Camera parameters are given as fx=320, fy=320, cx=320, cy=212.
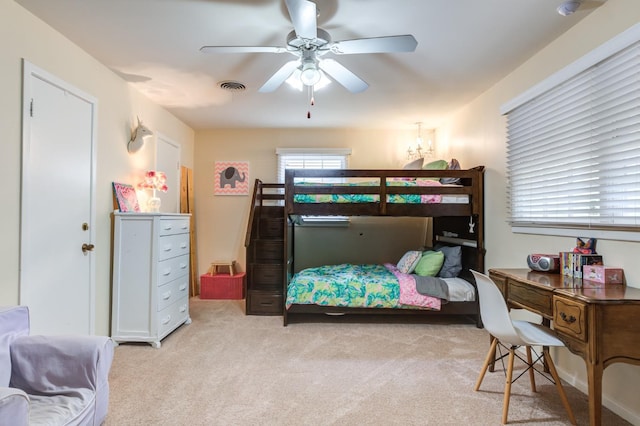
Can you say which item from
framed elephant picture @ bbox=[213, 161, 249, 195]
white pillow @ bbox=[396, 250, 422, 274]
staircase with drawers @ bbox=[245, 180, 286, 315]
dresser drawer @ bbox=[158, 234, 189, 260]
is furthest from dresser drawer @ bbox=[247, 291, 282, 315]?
framed elephant picture @ bbox=[213, 161, 249, 195]

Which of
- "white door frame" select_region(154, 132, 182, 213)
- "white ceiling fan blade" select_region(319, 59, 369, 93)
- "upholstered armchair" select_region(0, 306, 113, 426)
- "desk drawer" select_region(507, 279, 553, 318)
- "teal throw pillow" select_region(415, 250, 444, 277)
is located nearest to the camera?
"upholstered armchair" select_region(0, 306, 113, 426)

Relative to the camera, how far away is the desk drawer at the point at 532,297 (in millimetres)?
1721

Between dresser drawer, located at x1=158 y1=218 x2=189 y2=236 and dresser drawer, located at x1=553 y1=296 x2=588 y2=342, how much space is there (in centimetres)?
295

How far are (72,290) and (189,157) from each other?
267cm

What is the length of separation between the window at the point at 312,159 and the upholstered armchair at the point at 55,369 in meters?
3.39

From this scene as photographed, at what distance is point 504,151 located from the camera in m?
3.01

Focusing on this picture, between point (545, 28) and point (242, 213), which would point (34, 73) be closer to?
point (242, 213)

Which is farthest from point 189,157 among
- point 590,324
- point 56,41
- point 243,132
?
point 590,324

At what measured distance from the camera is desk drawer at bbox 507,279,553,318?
1.72m

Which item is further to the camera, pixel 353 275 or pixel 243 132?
pixel 243 132

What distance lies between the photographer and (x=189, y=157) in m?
4.72

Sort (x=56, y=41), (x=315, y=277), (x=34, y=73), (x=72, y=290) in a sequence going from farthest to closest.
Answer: (x=315, y=277) < (x=72, y=290) < (x=56, y=41) < (x=34, y=73)

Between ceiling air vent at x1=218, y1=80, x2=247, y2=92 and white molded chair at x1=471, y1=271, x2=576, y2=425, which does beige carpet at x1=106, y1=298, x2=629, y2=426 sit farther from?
ceiling air vent at x1=218, y1=80, x2=247, y2=92

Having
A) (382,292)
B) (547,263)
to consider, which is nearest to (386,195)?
(382,292)
